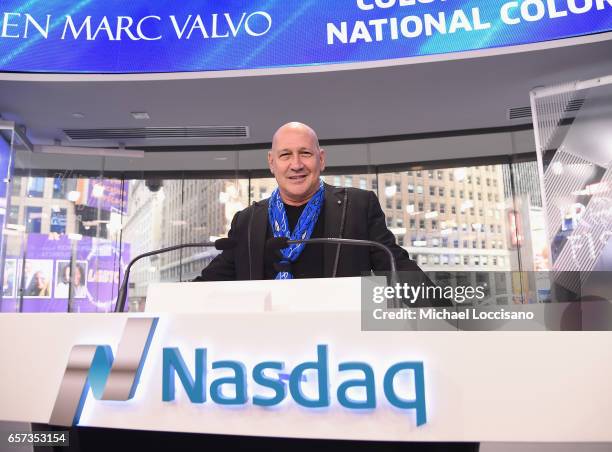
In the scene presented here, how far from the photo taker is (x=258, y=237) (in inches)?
81.4

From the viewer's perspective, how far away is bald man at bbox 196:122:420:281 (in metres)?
2.00

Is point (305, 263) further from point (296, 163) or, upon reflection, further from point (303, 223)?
point (296, 163)

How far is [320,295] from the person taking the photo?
1294 mm

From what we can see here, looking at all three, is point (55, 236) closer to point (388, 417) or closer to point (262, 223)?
point (262, 223)

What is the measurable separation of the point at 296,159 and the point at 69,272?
19.3 ft

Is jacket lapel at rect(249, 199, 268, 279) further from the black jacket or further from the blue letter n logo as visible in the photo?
the blue letter n logo

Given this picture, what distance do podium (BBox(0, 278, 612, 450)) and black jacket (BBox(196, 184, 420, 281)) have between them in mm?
953

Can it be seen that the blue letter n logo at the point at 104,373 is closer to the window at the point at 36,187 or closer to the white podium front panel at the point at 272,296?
the white podium front panel at the point at 272,296

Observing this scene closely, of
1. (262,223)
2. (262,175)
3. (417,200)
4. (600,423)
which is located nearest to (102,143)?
(262,175)

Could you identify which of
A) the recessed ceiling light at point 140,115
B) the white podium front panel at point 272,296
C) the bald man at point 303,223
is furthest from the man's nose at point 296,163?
the recessed ceiling light at point 140,115

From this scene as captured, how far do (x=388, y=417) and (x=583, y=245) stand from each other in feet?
14.4

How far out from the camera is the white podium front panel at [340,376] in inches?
32.0

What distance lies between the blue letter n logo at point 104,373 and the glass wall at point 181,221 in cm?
595

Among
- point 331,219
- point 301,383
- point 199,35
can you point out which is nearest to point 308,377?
point 301,383
